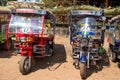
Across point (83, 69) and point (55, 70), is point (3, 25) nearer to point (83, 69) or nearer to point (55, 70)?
point (55, 70)

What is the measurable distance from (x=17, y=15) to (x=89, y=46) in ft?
9.78

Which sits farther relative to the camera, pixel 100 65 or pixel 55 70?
pixel 100 65

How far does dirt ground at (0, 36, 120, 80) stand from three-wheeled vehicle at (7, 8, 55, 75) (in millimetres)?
465

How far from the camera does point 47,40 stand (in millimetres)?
11148

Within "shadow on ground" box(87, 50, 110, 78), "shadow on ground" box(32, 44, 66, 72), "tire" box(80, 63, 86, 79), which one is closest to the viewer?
"tire" box(80, 63, 86, 79)

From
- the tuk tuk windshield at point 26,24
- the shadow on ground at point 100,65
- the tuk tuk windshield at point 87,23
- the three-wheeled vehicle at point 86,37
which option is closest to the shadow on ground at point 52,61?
the three-wheeled vehicle at point 86,37

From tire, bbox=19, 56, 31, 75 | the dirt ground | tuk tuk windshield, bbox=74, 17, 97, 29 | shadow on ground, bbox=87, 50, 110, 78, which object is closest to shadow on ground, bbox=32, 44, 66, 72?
the dirt ground

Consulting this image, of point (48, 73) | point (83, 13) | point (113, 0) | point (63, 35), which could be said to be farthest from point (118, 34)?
point (113, 0)

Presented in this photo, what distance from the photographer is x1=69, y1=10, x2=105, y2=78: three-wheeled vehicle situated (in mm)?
9383

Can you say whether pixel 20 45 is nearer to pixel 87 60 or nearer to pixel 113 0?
pixel 87 60

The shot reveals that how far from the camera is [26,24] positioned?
992 cm

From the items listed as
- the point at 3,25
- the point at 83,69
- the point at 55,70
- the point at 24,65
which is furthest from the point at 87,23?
the point at 3,25

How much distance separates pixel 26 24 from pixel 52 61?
7.46 feet

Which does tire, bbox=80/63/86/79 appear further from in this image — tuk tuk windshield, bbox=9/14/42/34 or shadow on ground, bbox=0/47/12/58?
shadow on ground, bbox=0/47/12/58
